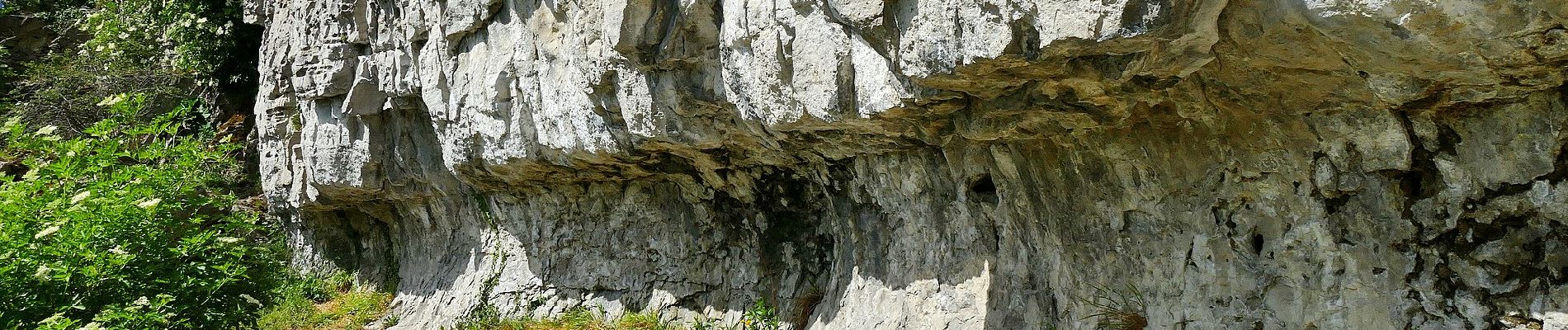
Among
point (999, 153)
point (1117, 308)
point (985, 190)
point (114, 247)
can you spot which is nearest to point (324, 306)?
point (114, 247)

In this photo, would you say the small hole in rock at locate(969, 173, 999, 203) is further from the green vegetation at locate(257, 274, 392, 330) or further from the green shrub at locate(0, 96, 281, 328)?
the green vegetation at locate(257, 274, 392, 330)

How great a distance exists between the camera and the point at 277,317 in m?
10.3

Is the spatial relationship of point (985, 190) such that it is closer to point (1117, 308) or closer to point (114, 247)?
point (1117, 308)

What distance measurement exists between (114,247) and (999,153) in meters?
4.92

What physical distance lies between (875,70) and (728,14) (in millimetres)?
979

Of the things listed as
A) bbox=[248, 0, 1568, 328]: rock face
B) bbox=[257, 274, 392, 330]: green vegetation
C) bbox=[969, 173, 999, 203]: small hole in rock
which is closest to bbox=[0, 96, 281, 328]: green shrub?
bbox=[248, 0, 1568, 328]: rock face

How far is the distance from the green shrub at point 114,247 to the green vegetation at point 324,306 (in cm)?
309

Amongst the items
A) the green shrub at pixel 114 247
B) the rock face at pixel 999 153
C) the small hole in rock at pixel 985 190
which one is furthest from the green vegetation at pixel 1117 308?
the green shrub at pixel 114 247

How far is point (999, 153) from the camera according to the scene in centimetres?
495

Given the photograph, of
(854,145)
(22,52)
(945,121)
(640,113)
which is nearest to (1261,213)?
(945,121)

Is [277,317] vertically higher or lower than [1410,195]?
lower

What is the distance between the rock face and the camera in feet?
10.6

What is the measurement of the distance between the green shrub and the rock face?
1.80 meters

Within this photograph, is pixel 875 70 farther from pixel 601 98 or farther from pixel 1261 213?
pixel 601 98
